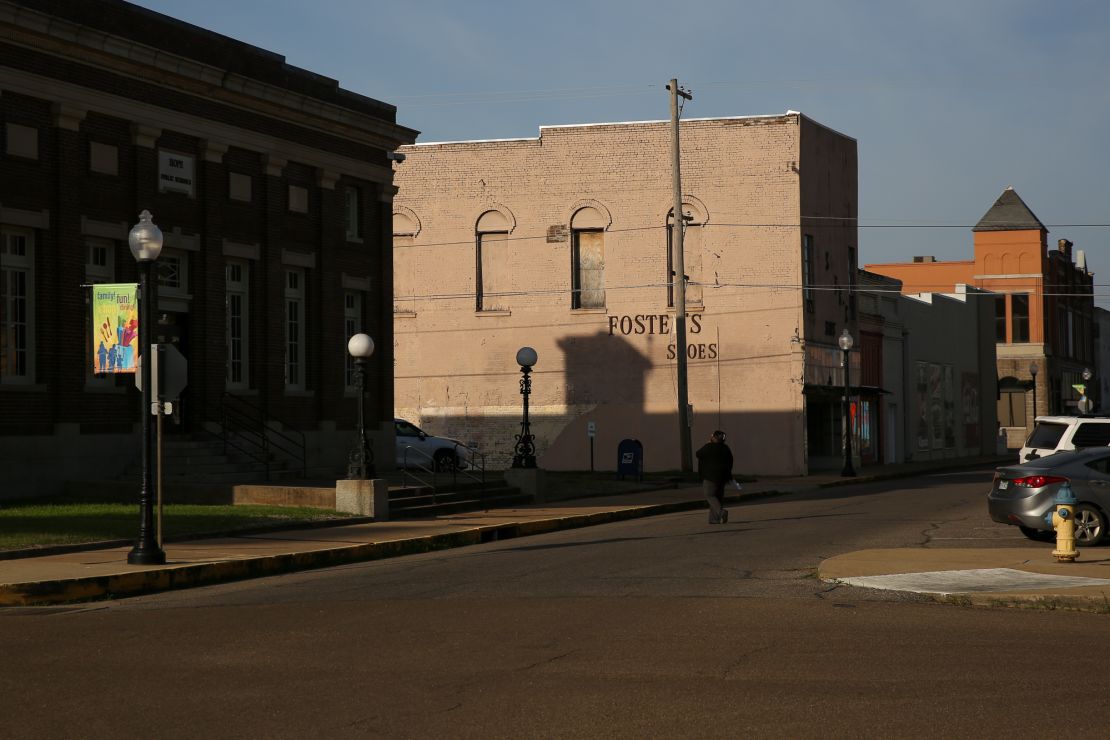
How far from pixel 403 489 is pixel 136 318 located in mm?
9136

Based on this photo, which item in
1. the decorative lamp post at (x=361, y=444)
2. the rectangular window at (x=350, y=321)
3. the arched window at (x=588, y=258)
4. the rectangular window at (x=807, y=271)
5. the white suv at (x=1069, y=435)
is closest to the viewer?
the decorative lamp post at (x=361, y=444)

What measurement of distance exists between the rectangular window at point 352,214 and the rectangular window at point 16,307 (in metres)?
9.39

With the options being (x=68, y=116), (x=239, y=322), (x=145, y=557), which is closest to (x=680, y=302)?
(x=239, y=322)

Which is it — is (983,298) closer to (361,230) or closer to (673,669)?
(361,230)

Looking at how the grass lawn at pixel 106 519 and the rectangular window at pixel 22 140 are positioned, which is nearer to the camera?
the grass lawn at pixel 106 519

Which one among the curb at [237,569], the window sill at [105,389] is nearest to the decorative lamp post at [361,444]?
the curb at [237,569]

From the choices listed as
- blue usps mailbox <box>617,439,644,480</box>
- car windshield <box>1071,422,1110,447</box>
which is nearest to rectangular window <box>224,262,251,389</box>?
blue usps mailbox <box>617,439,644,480</box>

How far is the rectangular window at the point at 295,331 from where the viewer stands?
105 ft

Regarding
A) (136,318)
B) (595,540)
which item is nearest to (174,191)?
(136,318)

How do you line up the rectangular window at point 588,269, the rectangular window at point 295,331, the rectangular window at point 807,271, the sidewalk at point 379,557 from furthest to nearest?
the rectangular window at point 588,269 < the rectangular window at point 807,271 < the rectangular window at point 295,331 < the sidewalk at point 379,557

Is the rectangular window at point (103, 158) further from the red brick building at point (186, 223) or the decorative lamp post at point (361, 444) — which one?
the decorative lamp post at point (361, 444)

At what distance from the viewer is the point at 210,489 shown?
83.1 ft

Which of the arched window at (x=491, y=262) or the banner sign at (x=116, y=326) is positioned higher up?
the arched window at (x=491, y=262)

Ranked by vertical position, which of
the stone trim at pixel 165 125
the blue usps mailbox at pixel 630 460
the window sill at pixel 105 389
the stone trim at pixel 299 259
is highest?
the stone trim at pixel 165 125
